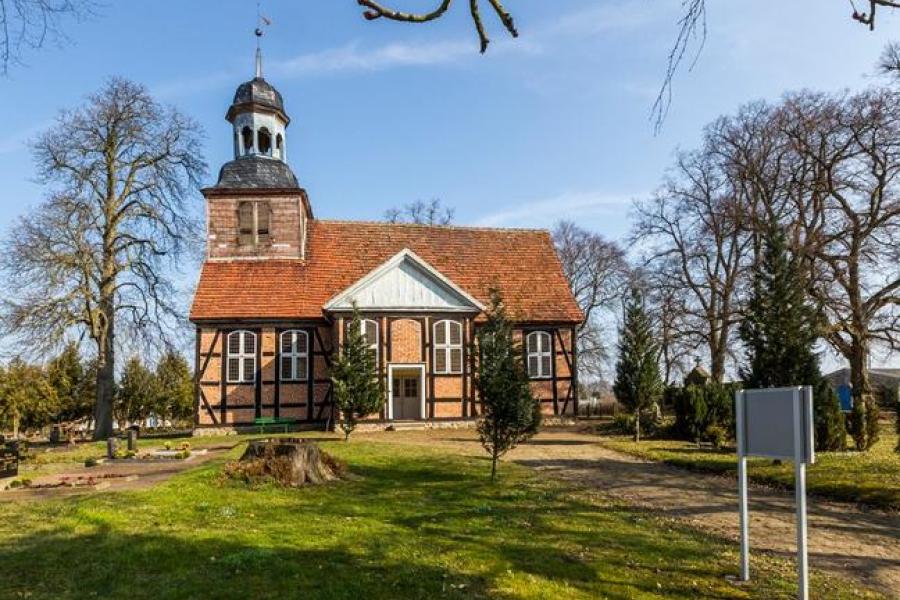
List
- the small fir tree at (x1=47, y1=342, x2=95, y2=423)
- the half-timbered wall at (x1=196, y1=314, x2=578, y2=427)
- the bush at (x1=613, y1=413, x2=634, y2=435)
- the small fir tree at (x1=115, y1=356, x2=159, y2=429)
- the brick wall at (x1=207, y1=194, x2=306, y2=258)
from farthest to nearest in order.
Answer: the small fir tree at (x1=115, y1=356, x2=159, y2=429) < the small fir tree at (x1=47, y1=342, x2=95, y2=423) < the brick wall at (x1=207, y1=194, x2=306, y2=258) < the half-timbered wall at (x1=196, y1=314, x2=578, y2=427) < the bush at (x1=613, y1=413, x2=634, y2=435)

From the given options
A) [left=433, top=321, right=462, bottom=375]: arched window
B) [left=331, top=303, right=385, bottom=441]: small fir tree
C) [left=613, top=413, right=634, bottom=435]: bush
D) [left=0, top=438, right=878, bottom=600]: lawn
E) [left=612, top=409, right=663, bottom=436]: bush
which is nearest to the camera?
[left=0, top=438, right=878, bottom=600]: lawn

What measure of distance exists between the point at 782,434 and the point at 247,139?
27.5 metres

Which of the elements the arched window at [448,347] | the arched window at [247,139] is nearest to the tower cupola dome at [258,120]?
the arched window at [247,139]

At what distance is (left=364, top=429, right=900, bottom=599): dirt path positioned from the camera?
8320mm

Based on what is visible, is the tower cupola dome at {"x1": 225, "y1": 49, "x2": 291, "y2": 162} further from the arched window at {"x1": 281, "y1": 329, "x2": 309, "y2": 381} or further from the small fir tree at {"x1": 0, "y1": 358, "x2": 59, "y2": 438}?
the small fir tree at {"x1": 0, "y1": 358, "x2": 59, "y2": 438}

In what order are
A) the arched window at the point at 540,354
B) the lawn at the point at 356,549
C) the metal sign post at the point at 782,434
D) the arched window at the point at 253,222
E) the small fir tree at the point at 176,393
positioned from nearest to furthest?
the metal sign post at the point at 782,434 < the lawn at the point at 356,549 < the arched window at the point at 253,222 < the arched window at the point at 540,354 < the small fir tree at the point at 176,393

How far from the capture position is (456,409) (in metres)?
27.0

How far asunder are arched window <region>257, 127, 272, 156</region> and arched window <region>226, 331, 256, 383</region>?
8688 mm

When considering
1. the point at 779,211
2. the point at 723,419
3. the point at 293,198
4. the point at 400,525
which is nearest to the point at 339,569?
the point at 400,525

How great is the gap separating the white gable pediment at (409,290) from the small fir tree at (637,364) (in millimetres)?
6419

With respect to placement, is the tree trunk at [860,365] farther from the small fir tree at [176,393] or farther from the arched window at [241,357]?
the small fir tree at [176,393]

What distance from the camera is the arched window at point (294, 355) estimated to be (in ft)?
87.8

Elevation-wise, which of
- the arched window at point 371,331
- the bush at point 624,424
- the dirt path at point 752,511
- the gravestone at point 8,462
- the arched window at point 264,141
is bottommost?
the bush at point 624,424

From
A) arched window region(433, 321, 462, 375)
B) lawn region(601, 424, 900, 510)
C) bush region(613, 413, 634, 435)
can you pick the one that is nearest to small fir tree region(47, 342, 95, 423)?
arched window region(433, 321, 462, 375)
